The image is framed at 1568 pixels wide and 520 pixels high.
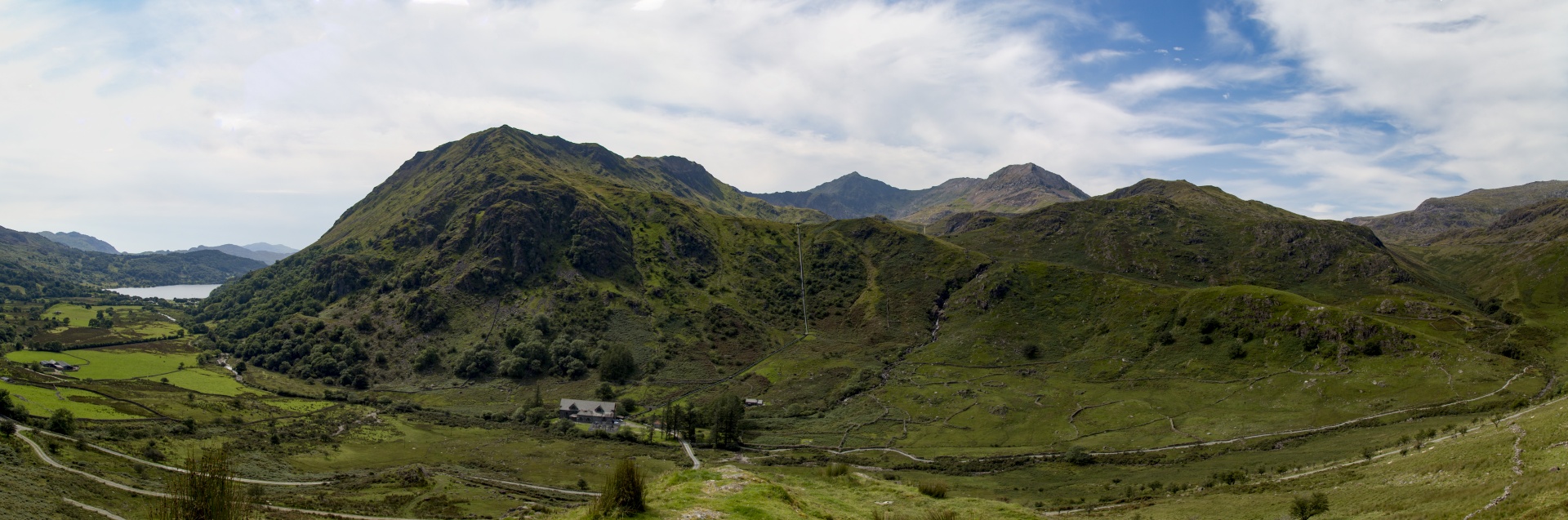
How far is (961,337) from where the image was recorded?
504ft

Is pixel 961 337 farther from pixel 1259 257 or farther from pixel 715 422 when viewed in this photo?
pixel 1259 257

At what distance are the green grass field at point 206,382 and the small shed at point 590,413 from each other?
6263 centimetres

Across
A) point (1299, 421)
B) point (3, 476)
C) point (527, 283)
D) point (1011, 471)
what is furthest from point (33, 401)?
point (1299, 421)

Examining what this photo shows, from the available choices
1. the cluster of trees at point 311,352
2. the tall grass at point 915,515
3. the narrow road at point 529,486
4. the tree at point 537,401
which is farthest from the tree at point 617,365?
the tall grass at point 915,515

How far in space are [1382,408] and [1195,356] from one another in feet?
114

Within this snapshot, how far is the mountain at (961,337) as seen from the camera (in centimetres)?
10100

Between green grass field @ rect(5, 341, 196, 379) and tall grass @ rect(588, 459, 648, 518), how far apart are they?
155271 mm

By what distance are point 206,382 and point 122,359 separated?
28.5 meters

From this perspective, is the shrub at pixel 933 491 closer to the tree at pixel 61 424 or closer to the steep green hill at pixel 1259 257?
the tree at pixel 61 424

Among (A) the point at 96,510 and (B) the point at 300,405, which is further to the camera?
(B) the point at 300,405

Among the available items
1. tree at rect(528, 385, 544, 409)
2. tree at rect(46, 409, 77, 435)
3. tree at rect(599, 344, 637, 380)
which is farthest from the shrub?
tree at rect(599, 344, 637, 380)

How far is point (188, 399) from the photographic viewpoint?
351ft

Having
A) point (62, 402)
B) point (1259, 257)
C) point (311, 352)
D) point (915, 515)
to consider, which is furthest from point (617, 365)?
point (1259, 257)

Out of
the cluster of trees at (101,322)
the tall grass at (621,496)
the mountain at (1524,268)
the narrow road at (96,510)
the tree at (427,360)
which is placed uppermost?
the mountain at (1524,268)
